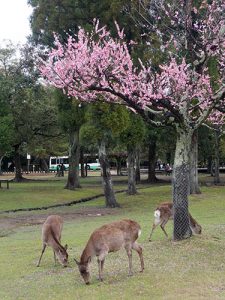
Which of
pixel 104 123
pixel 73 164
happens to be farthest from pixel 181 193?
pixel 73 164

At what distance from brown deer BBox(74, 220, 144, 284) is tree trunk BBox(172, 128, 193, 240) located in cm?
306

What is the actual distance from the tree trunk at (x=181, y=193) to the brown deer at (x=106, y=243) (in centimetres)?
306

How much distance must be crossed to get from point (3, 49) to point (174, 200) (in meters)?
34.2

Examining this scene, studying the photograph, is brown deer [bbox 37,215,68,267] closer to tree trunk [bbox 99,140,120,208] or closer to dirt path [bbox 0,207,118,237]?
dirt path [bbox 0,207,118,237]

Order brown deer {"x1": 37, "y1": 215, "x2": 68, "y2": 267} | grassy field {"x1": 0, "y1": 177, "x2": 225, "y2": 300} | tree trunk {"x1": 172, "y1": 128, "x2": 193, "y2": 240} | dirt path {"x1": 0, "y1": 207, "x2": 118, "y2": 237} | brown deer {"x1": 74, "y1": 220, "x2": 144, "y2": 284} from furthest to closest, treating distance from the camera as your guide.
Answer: dirt path {"x1": 0, "y1": 207, "x2": 118, "y2": 237}
tree trunk {"x1": 172, "y1": 128, "x2": 193, "y2": 240}
brown deer {"x1": 37, "y1": 215, "x2": 68, "y2": 267}
brown deer {"x1": 74, "y1": 220, "x2": 144, "y2": 284}
grassy field {"x1": 0, "y1": 177, "x2": 225, "y2": 300}

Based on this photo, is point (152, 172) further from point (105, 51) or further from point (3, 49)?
point (105, 51)

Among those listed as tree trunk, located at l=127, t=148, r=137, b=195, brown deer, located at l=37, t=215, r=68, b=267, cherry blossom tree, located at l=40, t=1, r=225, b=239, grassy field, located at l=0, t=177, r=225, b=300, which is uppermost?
cherry blossom tree, located at l=40, t=1, r=225, b=239

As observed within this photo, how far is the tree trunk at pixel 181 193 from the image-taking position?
40.0ft

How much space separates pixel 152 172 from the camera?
47.4 m

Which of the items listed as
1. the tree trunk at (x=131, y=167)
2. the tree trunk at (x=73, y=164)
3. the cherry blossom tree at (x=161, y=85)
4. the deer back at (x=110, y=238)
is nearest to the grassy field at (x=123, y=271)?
the deer back at (x=110, y=238)

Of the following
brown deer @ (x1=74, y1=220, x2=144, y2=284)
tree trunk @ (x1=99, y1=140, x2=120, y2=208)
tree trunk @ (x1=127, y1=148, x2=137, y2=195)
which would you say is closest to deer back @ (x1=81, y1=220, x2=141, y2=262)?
brown deer @ (x1=74, y1=220, x2=144, y2=284)

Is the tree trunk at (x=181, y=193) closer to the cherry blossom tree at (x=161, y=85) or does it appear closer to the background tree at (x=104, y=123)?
the cherry blossom tree at (x=161, y=85)

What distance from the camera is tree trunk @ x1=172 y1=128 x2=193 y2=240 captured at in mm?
12180

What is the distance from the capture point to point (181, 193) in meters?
12.2
